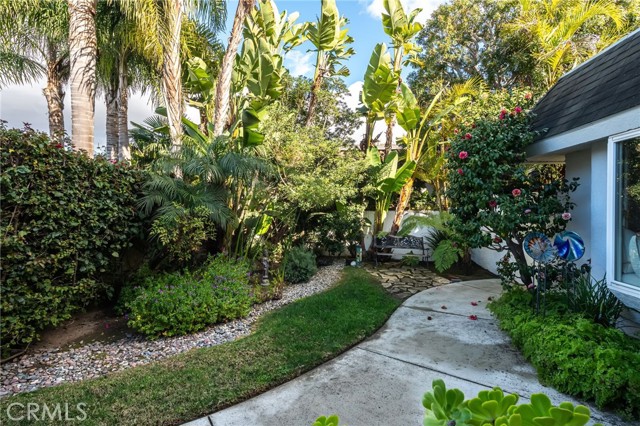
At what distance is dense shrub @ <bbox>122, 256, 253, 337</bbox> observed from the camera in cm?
469

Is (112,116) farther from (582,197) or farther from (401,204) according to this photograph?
(582,197)

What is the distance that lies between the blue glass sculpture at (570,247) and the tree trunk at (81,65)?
26.2ft

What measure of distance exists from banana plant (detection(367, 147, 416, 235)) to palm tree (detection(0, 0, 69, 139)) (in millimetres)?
8277

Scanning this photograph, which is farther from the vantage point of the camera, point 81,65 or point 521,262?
point 81,65

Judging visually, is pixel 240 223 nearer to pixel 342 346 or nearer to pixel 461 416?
pixel 342 346

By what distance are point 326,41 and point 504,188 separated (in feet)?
23.1

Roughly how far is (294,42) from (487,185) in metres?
8.19

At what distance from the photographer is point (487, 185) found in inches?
201

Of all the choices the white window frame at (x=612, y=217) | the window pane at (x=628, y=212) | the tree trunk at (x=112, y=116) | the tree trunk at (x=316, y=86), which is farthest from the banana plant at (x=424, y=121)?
the tree trunk at (x=112, y=116)

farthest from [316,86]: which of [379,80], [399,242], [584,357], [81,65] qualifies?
[584,357]

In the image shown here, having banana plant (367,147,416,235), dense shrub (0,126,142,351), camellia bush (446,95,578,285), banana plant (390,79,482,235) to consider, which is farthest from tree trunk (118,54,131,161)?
camellia bush (446,95,578,285)

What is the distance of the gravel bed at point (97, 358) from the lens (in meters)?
3.69

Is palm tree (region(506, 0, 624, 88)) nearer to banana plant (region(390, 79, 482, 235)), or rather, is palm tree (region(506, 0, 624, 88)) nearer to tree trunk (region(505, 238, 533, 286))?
banana plant (region(390, 79, 482, 235))

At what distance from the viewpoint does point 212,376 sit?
341cm
